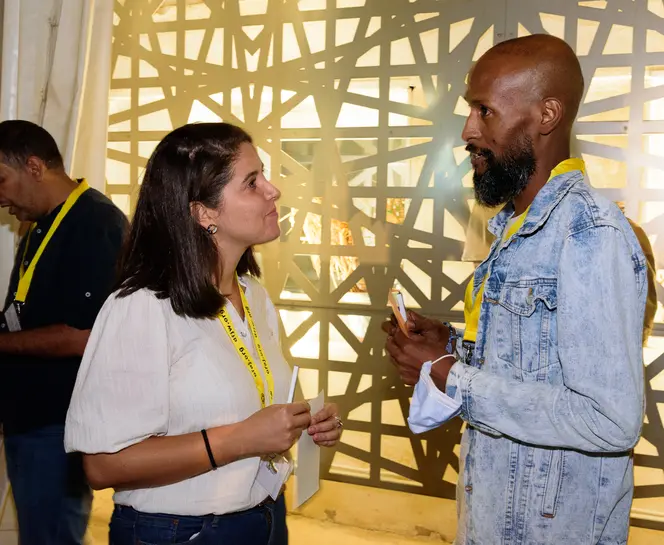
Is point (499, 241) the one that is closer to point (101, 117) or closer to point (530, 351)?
point (530, 351)

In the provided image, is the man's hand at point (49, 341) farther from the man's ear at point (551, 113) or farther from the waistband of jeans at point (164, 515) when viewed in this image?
the man's ear at point (551, 113)

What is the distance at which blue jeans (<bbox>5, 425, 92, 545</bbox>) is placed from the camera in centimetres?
212

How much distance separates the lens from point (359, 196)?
3.23 m

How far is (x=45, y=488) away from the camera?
84.0 inches

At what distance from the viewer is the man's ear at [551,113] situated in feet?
4.52

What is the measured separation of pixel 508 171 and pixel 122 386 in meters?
0.95

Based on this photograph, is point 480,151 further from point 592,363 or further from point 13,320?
point 13,320

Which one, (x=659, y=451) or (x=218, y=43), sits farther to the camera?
(x=218, y=43)

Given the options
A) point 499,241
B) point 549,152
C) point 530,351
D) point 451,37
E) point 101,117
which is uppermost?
point 451,37

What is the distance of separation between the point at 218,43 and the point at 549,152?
A: 285cm

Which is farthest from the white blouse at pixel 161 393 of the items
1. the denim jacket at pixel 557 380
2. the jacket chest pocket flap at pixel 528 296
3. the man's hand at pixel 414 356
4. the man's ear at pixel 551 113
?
the man's ear at pixel 551 113

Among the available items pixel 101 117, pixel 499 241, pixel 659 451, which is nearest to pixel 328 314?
pixel 101 117

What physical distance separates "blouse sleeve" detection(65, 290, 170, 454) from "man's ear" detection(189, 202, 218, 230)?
0.92 feet

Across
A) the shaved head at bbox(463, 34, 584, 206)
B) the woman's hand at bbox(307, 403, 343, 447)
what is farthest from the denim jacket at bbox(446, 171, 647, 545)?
the woman's hand at bbox(307, 403, 343, 447)
